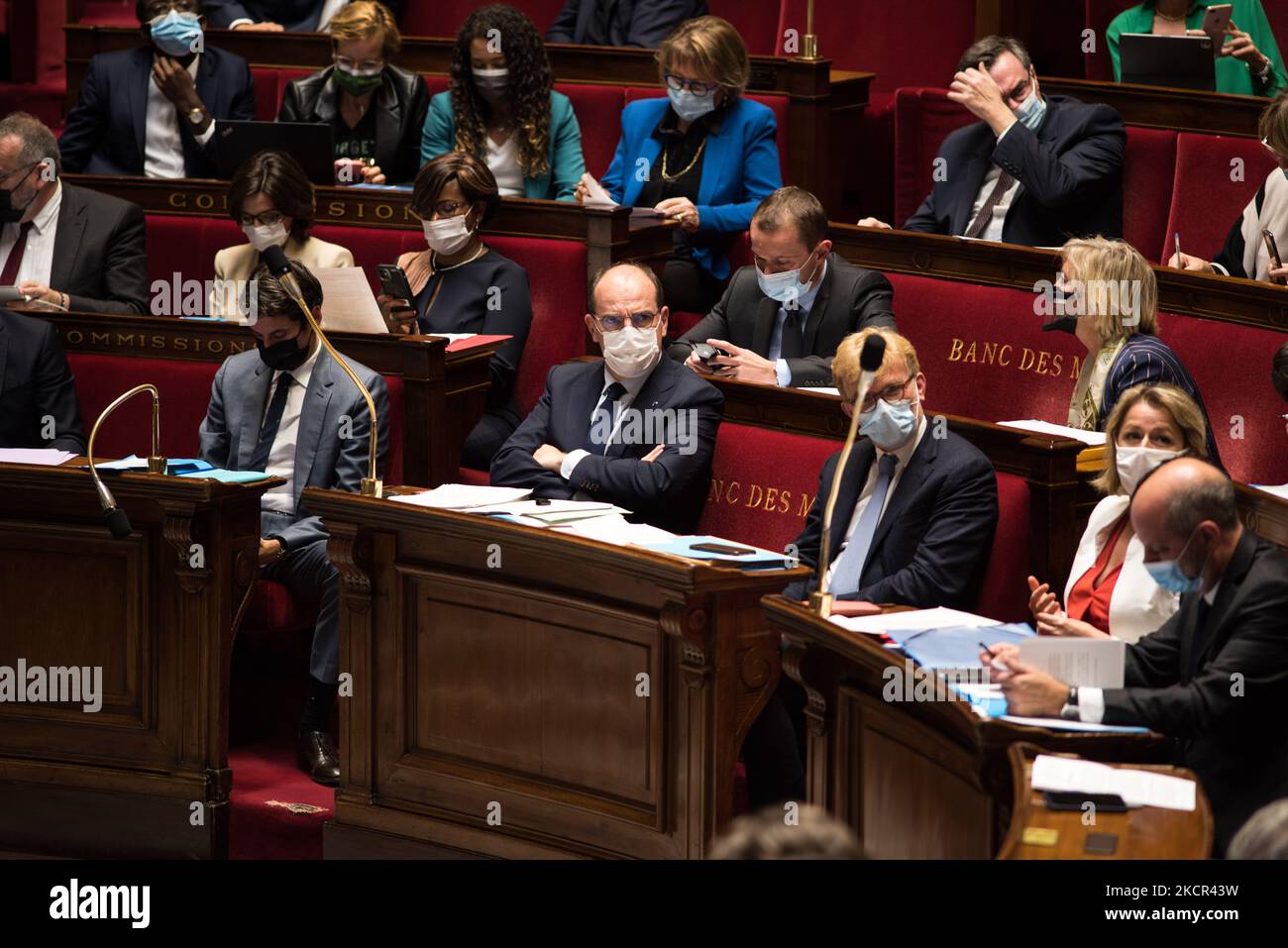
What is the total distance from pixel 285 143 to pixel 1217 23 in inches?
96.0

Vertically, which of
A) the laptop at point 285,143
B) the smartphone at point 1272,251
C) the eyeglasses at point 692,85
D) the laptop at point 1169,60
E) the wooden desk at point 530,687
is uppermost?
the laptop at point 1169,60

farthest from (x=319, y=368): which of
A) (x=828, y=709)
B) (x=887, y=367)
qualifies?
(x=828, y=709)

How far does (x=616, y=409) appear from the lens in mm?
3641

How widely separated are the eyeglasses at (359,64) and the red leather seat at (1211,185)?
2136 millimetres

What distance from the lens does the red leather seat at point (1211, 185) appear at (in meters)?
4.42

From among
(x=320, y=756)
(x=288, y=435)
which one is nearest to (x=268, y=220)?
(x=288, y=435)

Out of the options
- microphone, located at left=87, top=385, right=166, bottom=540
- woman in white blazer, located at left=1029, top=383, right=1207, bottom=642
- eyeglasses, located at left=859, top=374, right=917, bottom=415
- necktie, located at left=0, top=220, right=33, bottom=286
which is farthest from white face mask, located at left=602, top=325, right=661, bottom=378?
necktie, located at left=0, top=220, right=33, bottom=286

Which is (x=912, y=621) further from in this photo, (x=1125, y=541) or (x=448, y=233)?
(x=448, y=233)

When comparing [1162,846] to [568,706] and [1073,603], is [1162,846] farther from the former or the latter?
[568,706]

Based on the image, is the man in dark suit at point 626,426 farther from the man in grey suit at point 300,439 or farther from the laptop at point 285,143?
the laptop at point 285,143

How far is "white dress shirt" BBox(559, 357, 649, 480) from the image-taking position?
140 inches

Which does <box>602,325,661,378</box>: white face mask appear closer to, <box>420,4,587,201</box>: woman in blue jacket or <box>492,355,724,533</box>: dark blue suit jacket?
<box>492,355,724,533</box>: dark blue suit jacket

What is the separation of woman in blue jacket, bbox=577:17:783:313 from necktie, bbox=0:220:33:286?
137 cm

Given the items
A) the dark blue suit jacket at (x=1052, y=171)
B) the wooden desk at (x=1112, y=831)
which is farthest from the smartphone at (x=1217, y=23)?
the wooden desk at (x=1112, y=831)
